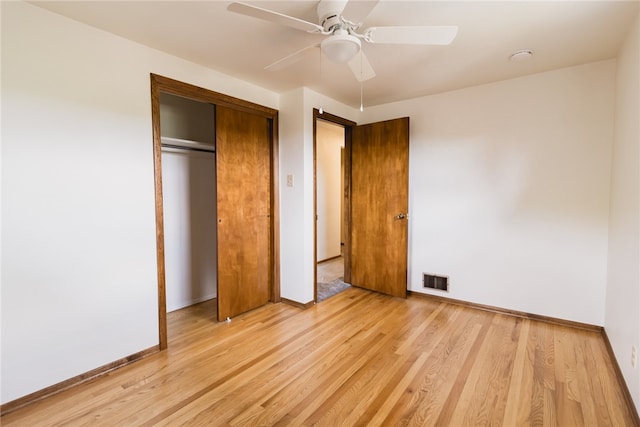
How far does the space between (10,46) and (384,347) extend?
10.2 feet

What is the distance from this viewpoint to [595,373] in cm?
204

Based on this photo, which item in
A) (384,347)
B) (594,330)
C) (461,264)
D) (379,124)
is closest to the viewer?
(384,347)

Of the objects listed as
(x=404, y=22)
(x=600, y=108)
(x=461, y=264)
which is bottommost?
(x=461, y=264)

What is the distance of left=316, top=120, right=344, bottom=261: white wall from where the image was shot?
17.6ft

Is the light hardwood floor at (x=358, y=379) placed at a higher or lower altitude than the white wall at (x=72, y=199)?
lower

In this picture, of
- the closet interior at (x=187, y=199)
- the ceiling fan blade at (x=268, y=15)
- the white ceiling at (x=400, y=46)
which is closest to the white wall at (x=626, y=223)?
the white ceiling at (x=400, y=46)

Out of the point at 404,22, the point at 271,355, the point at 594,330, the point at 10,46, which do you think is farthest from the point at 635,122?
the point at 10,46

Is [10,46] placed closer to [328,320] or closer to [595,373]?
[328,320]

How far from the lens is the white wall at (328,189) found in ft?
17.6

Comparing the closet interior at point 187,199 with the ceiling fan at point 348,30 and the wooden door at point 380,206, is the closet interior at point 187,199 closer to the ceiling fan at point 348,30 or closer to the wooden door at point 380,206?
the wooden door at point 380,206

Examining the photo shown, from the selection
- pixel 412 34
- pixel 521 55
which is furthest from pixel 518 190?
pixel 412 34

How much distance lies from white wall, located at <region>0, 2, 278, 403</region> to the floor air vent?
2793 mm

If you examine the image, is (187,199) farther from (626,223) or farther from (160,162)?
(626,223)

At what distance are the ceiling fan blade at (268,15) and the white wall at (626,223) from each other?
2001mm
